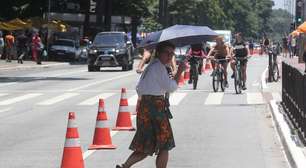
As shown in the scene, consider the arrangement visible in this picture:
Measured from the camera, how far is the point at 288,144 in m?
12.3

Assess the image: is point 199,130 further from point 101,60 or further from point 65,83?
point 101,60

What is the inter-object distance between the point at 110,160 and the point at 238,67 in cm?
1437

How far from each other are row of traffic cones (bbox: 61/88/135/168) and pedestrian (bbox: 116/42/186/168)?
34.9 inches

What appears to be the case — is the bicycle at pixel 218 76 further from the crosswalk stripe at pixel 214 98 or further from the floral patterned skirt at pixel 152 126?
the floral patterned skirt at pixel 152 126

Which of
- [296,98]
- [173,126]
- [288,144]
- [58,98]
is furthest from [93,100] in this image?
[288,144]

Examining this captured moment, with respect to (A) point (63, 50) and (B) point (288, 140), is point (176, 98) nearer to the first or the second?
(B) point (288, 140)

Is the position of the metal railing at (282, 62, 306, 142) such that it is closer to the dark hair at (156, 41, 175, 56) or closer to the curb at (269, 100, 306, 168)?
the curb at (269, 100, 306, 168)

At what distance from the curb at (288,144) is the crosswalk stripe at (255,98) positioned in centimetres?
450

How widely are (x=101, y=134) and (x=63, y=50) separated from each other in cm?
4824

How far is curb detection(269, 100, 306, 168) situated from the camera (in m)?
10.7

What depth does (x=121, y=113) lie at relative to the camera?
15.1 m

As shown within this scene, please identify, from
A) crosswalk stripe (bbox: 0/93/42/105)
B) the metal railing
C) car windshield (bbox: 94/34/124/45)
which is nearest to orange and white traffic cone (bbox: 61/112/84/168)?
the metal railing

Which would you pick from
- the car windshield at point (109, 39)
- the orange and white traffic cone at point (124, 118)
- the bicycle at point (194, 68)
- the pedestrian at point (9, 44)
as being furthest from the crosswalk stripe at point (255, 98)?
the pedestrian at point (9, 44)

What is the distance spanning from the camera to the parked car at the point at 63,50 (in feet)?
199
